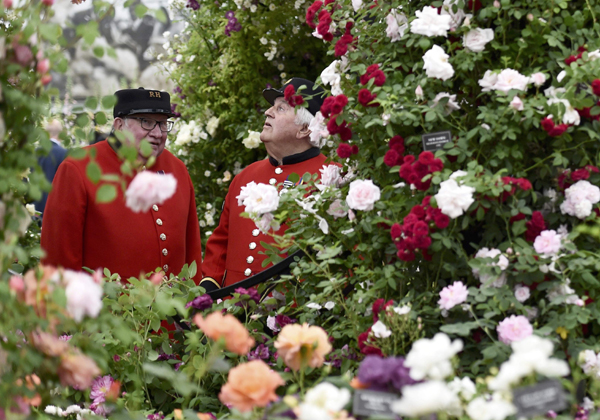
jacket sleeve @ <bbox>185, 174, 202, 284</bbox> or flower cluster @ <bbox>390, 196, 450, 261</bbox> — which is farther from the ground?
jacket sleeve @ <bbox>185, 174, 202, 284</bbox>

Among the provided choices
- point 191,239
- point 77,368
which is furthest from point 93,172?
point 191,239

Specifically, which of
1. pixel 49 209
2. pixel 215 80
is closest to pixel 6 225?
pixel 49 209

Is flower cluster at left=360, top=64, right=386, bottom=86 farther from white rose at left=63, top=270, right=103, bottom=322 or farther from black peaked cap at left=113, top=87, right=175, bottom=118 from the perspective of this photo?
black peaked cap at left=113, top=87, right=175, bottom=118

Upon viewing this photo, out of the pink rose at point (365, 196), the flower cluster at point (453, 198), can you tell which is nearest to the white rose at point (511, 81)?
the flower cluster at point (453, 198)

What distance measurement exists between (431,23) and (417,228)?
1.75 ft

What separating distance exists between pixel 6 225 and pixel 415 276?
982mm

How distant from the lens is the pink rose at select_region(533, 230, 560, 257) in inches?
58.7

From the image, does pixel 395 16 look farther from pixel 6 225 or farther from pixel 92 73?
pixel 92 73

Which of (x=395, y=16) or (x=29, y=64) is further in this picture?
(x=395, y=16)

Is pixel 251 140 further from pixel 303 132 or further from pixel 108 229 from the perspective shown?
pixel 108 229

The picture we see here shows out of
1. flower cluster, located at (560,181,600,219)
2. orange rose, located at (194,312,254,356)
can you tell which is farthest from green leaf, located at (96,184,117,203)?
A: flower cluster, located at (560,181,600,219)

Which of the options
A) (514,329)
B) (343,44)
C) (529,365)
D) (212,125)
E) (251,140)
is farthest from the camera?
(212,125)

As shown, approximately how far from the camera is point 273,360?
6.48ft

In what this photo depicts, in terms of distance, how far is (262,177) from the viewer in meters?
2.81
